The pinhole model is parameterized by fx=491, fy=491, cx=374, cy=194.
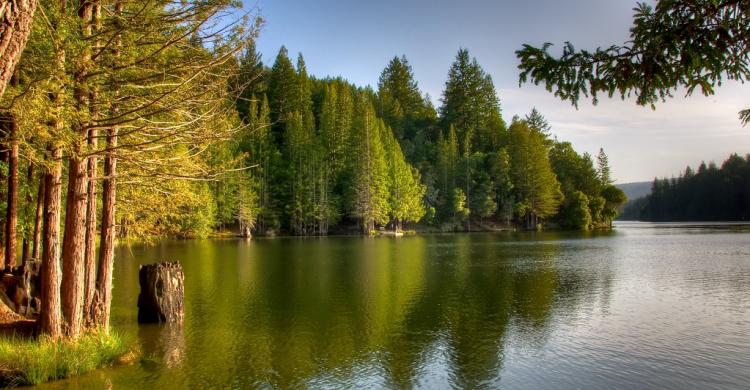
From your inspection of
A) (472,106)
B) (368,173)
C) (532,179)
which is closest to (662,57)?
(368,173)

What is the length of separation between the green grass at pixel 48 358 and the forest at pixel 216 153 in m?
0.38

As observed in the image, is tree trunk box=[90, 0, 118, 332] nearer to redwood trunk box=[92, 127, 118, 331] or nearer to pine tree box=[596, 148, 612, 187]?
redwood trunk box=[92, 127, 118, 331]

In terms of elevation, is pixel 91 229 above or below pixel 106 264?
above

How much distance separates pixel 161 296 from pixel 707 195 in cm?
14123

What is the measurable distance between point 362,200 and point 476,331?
5019cm

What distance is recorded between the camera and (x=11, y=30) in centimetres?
336

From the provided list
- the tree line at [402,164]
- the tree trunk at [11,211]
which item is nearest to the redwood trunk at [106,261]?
the tree trunk at [11,211]

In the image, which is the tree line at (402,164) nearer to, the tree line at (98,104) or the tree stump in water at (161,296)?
the tree stump in water at (161,296)

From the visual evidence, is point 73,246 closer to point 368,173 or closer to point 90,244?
point 90,244

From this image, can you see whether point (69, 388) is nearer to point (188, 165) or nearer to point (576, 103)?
point (188, 165)

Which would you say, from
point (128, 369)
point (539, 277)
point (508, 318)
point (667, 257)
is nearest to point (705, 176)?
point (667, 257)

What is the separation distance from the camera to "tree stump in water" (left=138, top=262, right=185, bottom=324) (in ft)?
39.4

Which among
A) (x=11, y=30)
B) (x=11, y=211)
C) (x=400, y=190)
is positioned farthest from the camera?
(x=400, y=190)

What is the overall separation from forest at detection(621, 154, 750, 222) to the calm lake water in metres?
111
